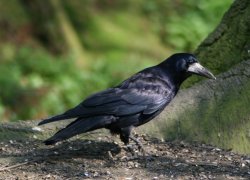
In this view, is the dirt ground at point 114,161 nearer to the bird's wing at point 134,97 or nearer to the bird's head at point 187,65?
the bird's wing at point 134,97

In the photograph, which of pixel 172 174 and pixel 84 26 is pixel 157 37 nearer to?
pixel 84 26

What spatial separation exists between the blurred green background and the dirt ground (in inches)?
170

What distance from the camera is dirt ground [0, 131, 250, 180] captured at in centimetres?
553

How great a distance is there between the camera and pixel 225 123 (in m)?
6.47

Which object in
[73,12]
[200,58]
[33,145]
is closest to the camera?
[33,145]

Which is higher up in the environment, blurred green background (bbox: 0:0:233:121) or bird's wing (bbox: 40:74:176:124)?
blurred green background (bbox: 0:0:233:121)

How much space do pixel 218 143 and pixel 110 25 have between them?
1047 centimetres

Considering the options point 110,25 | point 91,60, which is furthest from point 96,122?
point 110,25

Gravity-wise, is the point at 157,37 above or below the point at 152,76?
above

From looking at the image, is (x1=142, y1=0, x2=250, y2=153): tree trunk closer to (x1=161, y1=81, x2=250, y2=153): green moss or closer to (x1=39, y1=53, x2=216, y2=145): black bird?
(x1=161, y1=81, x2=250, y2=153): green moss

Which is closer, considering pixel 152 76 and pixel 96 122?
pixel 96 122

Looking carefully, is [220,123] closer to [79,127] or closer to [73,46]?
[79,127]

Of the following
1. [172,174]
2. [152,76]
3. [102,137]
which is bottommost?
[172,174]

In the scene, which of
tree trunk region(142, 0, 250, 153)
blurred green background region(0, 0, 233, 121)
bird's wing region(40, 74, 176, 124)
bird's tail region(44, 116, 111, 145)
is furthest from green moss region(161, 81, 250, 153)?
blurred green background region(0, 0, 233, 121)
